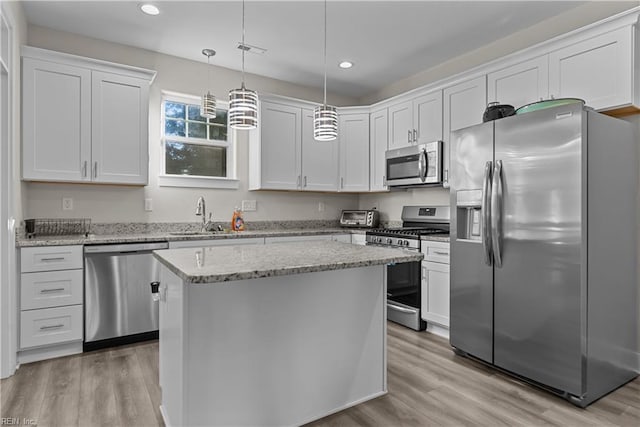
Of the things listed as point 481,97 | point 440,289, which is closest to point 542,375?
point 440,289

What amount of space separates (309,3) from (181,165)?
213cm

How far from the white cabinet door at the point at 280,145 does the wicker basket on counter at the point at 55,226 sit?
1.75 m

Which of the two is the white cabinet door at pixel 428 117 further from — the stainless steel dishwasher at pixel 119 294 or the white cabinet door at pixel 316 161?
the stainless steel dishwasher at pixel 119 294

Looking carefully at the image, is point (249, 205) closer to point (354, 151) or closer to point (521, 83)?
point (354, 151)

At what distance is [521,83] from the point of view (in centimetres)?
298

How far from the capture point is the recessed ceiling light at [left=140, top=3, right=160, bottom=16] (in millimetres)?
2876

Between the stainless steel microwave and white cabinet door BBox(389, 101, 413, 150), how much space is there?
0.35 feet

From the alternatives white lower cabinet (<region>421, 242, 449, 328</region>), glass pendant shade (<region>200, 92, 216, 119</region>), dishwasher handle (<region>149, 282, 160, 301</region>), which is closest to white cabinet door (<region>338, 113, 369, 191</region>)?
white lower cabinet (<region>421, 242, 449, 328</region>)

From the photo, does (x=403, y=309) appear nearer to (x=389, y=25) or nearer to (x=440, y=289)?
(x=440, y=289)

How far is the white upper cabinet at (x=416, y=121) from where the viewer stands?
3.71 metres

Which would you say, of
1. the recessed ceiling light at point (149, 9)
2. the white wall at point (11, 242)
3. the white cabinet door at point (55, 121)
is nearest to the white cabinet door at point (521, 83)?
the recessed ceiling light at point (149, 9)

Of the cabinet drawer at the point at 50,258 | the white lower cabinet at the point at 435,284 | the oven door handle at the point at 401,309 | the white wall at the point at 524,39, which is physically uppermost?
the white wall at the point at 524,39

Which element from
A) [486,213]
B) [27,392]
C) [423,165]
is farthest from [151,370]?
[423,165]

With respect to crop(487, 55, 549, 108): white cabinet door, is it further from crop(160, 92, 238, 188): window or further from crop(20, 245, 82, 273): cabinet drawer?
crop(20, 245, 82, 273): cabinet drawer
